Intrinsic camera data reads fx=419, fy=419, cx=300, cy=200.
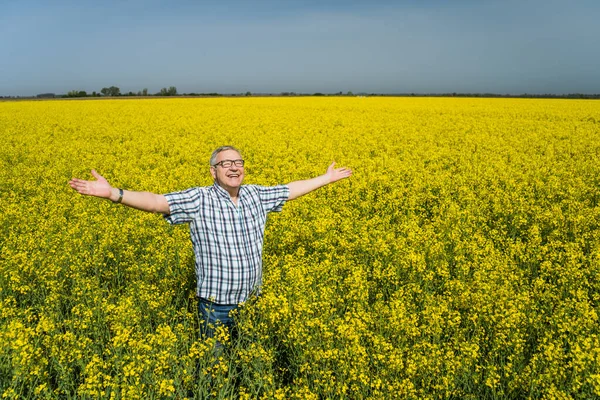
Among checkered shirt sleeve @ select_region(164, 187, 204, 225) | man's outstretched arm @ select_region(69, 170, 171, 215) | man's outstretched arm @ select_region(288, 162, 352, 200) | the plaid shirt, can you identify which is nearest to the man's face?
the plaid shirt

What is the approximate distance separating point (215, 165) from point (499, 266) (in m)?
3.41

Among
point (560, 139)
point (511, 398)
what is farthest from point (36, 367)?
point (560, 139)

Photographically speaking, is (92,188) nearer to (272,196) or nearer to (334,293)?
(272,196)

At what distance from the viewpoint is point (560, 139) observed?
57.1 ft

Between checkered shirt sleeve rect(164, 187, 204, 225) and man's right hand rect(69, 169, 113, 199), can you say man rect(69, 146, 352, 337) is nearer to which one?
checkered shirt sleeve rect(164, 187, 204, 225)

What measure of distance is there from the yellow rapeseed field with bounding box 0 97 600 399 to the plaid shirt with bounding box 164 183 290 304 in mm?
274

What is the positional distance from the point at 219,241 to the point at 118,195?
0.93 meters

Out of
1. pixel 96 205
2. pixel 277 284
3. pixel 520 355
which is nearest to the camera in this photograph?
pixel 520 355

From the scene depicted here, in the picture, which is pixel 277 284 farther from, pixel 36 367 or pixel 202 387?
pixel 36 367

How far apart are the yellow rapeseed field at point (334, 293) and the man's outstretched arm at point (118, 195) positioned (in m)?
1.00

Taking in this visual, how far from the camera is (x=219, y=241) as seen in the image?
373cm

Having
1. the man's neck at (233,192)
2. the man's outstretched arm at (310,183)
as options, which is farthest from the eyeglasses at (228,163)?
the man's outstretched arm at (310,183)

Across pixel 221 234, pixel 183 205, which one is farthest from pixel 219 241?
pixel 183 205

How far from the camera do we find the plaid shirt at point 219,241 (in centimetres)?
372
